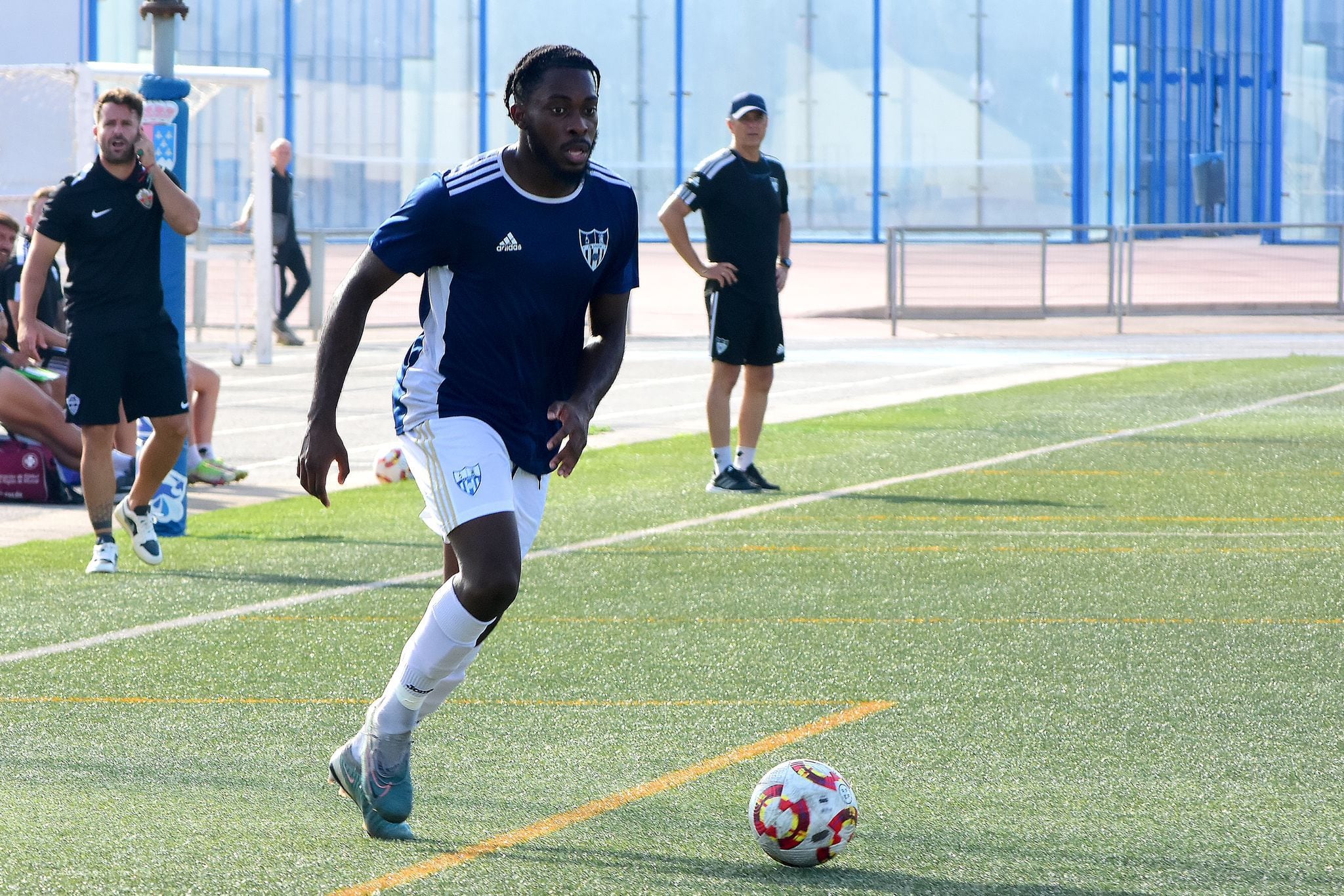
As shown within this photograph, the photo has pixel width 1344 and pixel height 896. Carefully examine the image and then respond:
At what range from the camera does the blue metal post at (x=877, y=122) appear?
48281 millimetres

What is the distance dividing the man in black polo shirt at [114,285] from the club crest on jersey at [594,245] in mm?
4264

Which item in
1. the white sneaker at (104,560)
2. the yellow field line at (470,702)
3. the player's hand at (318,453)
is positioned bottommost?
the yellow field line at (470,702)

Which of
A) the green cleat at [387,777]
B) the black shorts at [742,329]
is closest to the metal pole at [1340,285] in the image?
the black shorts at [742,329]

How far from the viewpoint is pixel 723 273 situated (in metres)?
11.5

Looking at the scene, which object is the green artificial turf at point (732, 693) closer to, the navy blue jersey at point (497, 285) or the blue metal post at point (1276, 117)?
the navy blue jersey at point (497, 285)

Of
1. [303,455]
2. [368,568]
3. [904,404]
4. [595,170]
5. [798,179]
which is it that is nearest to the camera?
[303,455]

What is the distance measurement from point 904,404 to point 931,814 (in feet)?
41.1

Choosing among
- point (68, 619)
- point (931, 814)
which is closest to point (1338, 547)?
point (931, 814)

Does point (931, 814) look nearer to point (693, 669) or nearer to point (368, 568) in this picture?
point (693, 669)

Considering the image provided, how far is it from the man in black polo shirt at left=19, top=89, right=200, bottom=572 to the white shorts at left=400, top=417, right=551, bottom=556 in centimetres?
425

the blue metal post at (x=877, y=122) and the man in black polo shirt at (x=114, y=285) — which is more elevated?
the blue metal post at (x=877, y=122)

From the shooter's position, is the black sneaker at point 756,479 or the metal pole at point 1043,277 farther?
the metal pole at point 1043,277

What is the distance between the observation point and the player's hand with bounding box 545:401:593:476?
485 cm

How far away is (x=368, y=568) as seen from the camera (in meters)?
9.27
